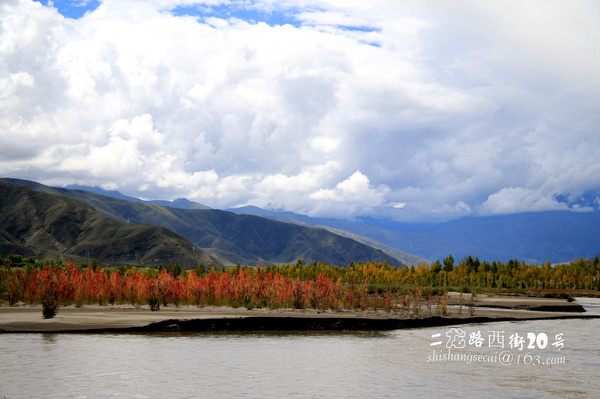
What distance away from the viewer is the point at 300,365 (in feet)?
55.4

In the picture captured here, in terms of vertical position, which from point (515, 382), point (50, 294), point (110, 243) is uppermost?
point (110, 243)

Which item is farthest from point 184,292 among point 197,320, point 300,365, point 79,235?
point 79,235

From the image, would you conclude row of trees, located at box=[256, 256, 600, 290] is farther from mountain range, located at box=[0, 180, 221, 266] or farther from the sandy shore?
mountain range, located at box=[0, 180, 221, 266]

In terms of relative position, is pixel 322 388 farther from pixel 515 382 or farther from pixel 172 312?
pixel 172 312

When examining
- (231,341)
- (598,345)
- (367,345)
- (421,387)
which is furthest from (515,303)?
(421,387)

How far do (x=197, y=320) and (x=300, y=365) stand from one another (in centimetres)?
876

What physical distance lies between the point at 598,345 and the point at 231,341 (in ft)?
46.4

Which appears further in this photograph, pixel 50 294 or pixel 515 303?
pixel 515 303

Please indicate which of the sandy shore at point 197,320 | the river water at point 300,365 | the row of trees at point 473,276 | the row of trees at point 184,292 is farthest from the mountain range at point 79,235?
the river water at point 300,365

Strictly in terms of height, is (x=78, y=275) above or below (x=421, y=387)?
above

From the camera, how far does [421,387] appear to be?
14227mm

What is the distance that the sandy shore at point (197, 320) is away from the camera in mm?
23219

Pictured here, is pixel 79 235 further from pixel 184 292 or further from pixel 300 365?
pixel 300 365

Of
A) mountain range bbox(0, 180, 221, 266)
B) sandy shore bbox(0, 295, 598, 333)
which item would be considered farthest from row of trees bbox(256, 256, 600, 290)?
mountain range bbox(0, 180, 221, 266)
